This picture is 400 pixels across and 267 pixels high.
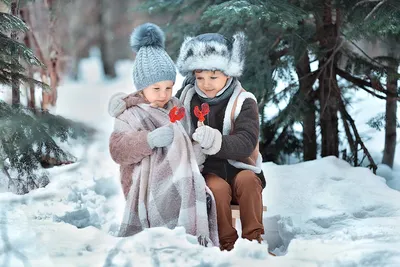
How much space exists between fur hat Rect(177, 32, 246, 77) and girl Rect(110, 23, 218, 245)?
0.55 ft

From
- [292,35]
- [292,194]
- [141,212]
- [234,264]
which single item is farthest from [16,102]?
[292,35]

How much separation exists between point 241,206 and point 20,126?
1.39m

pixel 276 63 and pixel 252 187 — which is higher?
pixel 276 63

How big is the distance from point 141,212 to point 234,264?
685mm

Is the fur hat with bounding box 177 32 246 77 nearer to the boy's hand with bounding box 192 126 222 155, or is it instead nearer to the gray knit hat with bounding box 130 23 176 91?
the gray knit hat with bounding box 130 23 176 91

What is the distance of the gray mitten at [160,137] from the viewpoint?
2967mm

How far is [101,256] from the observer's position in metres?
2.63

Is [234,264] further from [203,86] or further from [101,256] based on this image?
[203,86]

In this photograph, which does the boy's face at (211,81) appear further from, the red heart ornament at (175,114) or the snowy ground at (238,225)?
the snowy ground at (238,225)

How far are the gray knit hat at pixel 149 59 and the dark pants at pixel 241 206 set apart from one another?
0.63 m

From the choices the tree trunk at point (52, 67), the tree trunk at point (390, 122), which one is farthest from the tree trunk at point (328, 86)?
the tree trunk at point (52, 67)

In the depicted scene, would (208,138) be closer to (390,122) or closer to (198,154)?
(198,154)

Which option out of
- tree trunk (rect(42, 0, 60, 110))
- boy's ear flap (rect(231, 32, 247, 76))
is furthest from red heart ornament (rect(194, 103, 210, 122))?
tree trunk (rect(42, 0, 60, 110))

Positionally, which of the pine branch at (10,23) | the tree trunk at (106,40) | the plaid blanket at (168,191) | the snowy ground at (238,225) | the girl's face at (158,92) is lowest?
the snowy ground at (238,225)
